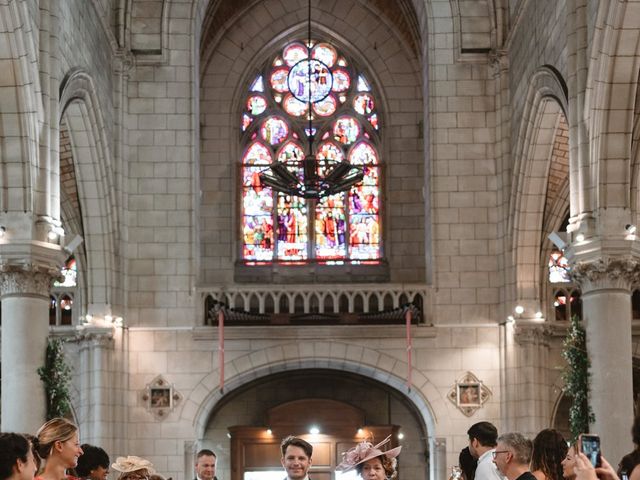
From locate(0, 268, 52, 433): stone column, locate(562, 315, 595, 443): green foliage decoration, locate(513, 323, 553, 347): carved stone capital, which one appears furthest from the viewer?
locate(513, 323, 553, 347): carved stone capital

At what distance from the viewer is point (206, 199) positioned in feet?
89.9

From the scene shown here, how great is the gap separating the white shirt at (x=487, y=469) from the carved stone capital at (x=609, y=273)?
8647 millimetres

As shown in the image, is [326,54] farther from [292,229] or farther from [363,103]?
[292,229]

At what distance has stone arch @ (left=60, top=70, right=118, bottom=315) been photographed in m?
21.3

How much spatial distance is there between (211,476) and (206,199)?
54.0ft

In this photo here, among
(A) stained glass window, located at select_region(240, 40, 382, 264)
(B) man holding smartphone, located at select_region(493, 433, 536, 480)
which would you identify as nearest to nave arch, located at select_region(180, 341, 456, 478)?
(A) stained glass window, located at select_region(240, 40, 382, 264)

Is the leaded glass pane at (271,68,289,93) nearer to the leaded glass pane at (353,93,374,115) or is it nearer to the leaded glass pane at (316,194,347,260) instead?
the leaded glass pane at (353,93,374,115)

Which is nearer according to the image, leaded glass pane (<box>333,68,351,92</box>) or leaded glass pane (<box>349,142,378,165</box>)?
leaded glass pane (<box>349,142,378,165</box>)

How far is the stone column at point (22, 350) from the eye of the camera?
16766 mm

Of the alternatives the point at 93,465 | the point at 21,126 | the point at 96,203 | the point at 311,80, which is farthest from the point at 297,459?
the point at 311,80

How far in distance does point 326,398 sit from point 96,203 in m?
7.36

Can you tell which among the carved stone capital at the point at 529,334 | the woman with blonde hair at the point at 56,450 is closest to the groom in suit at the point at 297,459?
the woman with blonde hair at the point at 56,450

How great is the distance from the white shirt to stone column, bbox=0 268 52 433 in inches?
377

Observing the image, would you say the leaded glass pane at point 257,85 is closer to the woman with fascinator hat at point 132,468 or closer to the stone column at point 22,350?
the stone column at point 22,350
